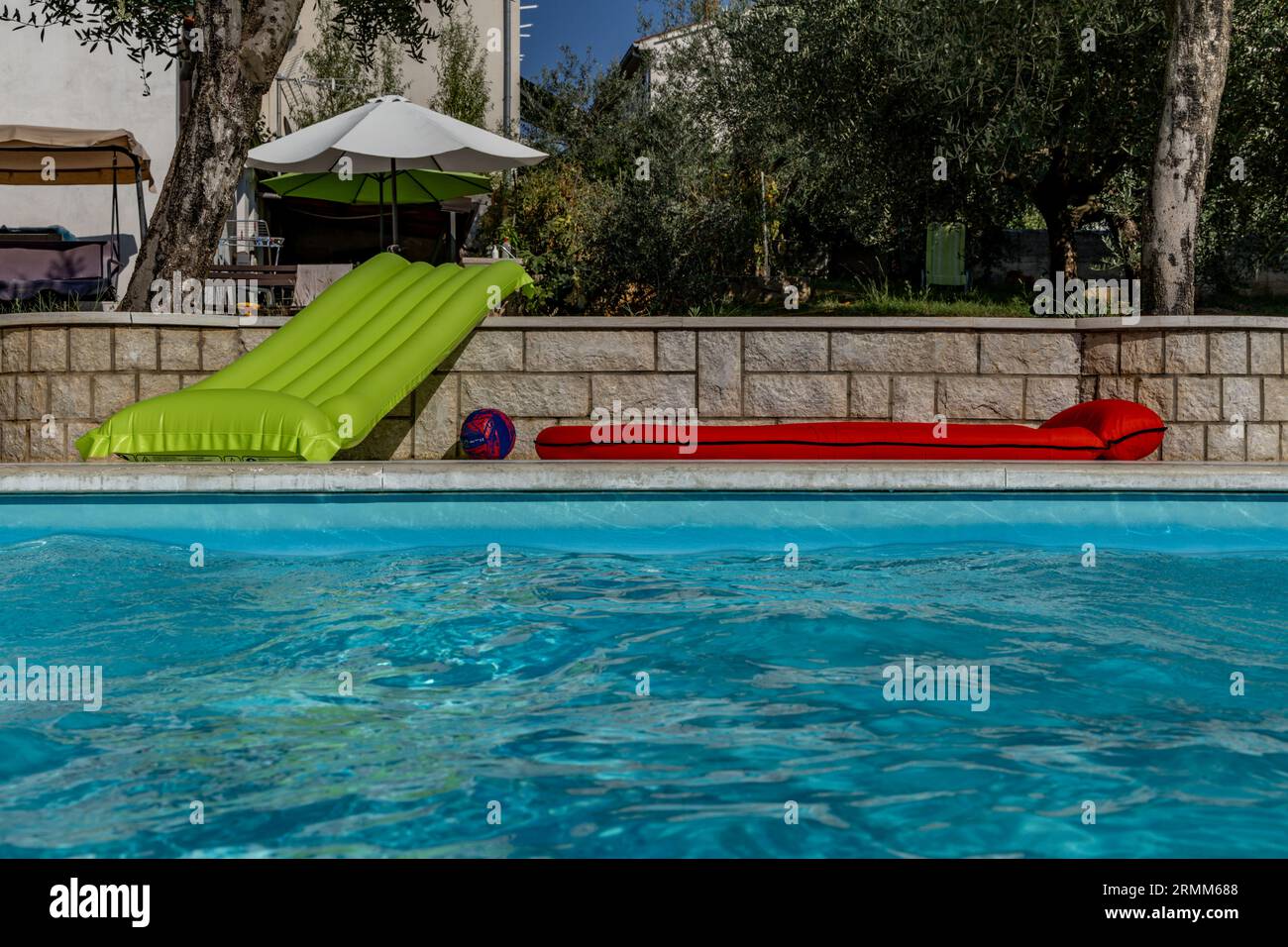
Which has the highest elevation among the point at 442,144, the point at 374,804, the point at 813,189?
the point at 813,189

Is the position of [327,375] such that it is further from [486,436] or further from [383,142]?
[383,142]

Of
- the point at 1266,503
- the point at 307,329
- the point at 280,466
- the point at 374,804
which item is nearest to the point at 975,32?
the point at 1266,503

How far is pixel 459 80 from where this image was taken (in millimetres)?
25109

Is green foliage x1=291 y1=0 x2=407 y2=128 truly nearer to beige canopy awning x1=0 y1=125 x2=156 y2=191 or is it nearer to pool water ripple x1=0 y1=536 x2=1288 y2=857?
beige canopy awning x1=0 y1=125 x2=156 y2=191

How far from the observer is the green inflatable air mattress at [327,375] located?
744 cm

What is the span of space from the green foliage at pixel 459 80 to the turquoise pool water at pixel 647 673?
1978 cm

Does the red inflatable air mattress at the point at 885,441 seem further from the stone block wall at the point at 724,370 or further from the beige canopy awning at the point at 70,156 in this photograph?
the beige canopy awning at the point at 70,156

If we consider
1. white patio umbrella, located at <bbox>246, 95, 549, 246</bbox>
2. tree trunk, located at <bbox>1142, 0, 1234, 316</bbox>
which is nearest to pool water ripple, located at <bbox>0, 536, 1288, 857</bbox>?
tree trunk, located at <bbox>1142, 0, 1234, 316</bbox>

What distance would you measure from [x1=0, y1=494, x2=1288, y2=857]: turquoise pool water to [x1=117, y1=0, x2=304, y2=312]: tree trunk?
447 centimetres

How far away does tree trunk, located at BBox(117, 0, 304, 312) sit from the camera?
10336 mm

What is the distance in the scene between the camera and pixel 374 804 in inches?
120

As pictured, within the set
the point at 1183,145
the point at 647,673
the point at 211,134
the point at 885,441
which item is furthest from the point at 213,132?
the point at 1183,145

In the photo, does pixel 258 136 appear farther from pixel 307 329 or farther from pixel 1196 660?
pixel 1196 660

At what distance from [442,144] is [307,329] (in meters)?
2.17
